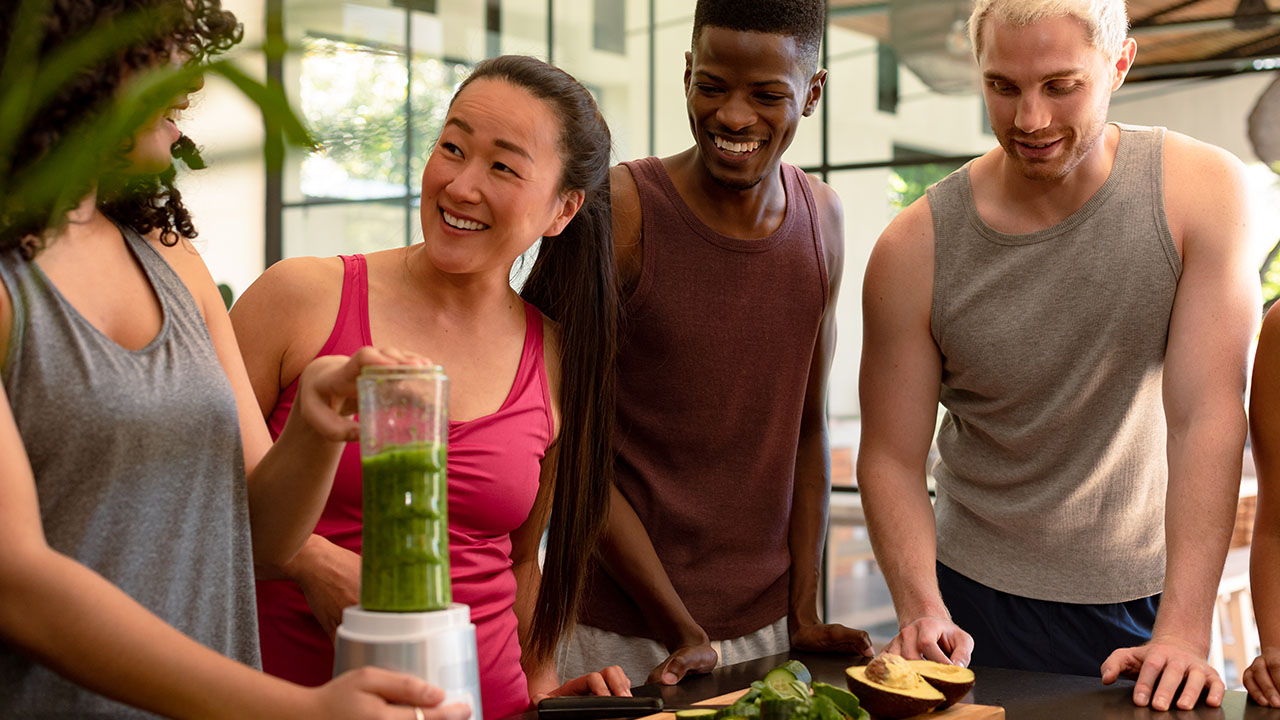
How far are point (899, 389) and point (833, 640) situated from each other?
424 millimetres

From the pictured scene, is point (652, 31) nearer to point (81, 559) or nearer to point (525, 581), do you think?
point (525, 581)

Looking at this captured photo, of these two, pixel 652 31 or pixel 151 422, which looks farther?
pixel 652 31

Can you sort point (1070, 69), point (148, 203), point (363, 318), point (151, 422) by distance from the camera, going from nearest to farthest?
1. point (151, 422)
2. point (148, 203)
3. point (363, 318)
4. point (1070, 69)

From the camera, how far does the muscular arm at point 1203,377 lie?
1634 mm

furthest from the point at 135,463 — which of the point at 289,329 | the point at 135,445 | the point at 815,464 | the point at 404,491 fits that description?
the point at 815,464

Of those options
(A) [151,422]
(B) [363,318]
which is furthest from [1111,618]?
(A) [151,422]

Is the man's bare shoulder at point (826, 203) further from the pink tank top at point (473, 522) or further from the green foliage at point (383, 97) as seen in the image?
the green foliage at point (383, 97)

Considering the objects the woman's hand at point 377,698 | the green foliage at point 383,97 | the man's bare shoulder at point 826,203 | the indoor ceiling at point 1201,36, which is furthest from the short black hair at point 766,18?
the green foliage at point 383,97

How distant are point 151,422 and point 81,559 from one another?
0.40ft

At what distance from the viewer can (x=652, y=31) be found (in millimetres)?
5527

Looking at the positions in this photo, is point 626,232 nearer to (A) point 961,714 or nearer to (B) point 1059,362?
(B) point 1059,362

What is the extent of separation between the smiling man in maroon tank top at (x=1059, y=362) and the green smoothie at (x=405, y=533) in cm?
94

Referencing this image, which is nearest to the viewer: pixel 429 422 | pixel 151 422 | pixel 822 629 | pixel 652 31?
pixel 429 422

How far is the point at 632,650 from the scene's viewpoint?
Result: 2.02 meters
